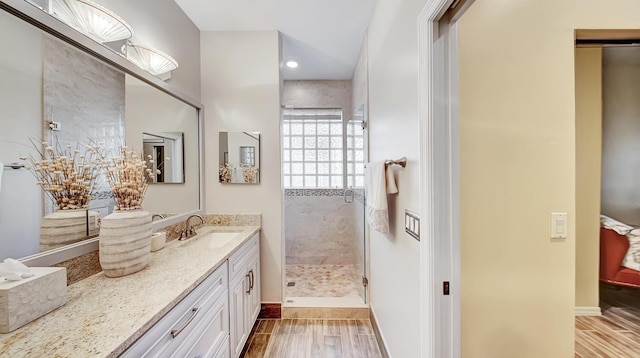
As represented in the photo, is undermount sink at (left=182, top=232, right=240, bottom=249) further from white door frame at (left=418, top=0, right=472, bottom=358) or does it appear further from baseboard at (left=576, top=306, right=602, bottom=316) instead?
baseboard at (left=576, top=306, right=602, bottom=316)

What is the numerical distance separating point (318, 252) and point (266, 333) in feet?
5.35

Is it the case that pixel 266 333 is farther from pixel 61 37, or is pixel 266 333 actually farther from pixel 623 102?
pixel 623 102

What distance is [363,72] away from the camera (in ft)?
8.61

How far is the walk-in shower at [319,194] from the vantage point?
369cm

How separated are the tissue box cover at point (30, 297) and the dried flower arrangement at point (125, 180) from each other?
45cm

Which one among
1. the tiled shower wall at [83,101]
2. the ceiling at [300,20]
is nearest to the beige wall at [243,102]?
the ceiling at [300,20]

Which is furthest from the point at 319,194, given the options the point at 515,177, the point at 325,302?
the point at 515,177

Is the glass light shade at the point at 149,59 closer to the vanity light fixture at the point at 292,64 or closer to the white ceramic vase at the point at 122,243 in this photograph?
the white ceramic vase at the point at 122,243

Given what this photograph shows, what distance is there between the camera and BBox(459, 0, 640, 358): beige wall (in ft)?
3.78

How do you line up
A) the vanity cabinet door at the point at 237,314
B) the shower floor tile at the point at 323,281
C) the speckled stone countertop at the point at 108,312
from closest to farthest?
the speckled stone countertop at the point at 108,312 < the vanity cabinet door at the point at 237,314 < the shower floor tile at the point at 323,281

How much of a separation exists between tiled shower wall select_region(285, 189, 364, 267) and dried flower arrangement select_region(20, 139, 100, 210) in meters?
2.71

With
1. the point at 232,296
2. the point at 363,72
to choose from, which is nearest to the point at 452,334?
the point at 232,296

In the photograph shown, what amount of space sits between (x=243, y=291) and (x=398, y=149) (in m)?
1.59

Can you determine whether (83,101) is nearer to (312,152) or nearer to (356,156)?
(356,156)
